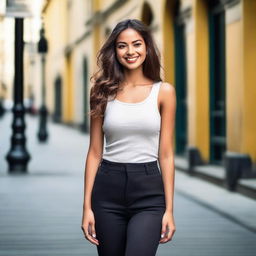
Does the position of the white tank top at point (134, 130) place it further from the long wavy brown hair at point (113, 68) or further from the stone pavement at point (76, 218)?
the stone pavement at point (76, 218)

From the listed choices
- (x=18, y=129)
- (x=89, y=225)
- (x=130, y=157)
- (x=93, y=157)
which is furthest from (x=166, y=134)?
(x=18, y=129)

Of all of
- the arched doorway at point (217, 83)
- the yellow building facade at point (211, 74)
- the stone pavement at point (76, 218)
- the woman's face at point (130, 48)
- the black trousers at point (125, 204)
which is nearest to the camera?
the black trousers at point (125, 204)

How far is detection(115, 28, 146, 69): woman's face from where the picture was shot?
3674 millimetres

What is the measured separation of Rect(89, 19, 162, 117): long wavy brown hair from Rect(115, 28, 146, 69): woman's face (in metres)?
0.02

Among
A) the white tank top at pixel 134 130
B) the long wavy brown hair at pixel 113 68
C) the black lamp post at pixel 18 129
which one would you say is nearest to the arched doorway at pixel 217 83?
the black lamp post at pixel 18 129

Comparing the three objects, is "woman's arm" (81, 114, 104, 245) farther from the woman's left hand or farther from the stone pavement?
the stone pavement

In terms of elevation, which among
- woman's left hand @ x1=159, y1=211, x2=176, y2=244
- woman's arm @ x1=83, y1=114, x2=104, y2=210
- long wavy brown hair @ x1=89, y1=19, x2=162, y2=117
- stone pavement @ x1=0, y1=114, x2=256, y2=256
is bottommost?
stone pavement @ x1=0, y1=114, x2=256, y2=256

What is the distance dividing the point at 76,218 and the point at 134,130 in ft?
16.6

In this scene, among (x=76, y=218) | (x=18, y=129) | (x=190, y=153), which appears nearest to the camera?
(x=76, y=218)

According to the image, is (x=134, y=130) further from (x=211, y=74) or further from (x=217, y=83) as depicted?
(x=211, y=74)

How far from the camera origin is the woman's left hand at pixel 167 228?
3592 millimetres

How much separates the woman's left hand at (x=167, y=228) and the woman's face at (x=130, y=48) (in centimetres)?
74

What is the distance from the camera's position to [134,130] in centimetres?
359

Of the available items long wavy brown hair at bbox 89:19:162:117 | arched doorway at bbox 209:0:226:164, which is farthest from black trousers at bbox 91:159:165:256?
arched doorway at bbox 209:0:226:164
